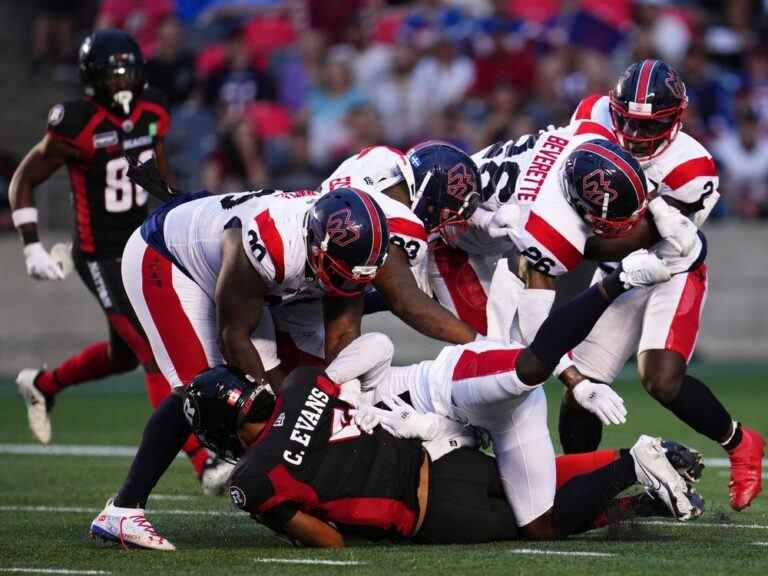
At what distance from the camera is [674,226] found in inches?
230

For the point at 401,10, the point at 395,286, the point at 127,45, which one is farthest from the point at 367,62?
the point at 395,286

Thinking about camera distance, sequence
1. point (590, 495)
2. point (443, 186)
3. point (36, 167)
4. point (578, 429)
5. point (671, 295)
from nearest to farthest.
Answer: point (590, 495) → point (443, 186) → point (671, 295) → point (578, 429) → point (36, 167)

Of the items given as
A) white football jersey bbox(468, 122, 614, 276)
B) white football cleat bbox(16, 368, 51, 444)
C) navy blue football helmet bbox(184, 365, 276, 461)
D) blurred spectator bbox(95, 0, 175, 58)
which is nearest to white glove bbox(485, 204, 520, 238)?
white football jersey bbox(468, 122, 614, 276)

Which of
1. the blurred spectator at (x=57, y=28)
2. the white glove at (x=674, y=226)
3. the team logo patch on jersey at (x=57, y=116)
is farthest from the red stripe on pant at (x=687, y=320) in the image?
the blurred spectator at (x=57, y=28)

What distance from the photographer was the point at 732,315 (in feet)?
43.1

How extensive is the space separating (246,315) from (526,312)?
1.28m

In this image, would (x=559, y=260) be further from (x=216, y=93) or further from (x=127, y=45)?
(x=216, y=93)

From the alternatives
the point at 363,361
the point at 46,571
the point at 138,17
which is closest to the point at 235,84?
the point at 138,17

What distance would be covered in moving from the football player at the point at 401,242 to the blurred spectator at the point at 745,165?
670 centimetres

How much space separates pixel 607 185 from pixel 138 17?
8.75 m

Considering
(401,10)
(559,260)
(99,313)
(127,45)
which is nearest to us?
(559,260)

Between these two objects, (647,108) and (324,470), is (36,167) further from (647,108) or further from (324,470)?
(324,470)

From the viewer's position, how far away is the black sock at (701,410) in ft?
20.9

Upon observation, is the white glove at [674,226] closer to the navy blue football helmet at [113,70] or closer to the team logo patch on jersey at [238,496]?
the team logo patch on jersey at [238,496]
